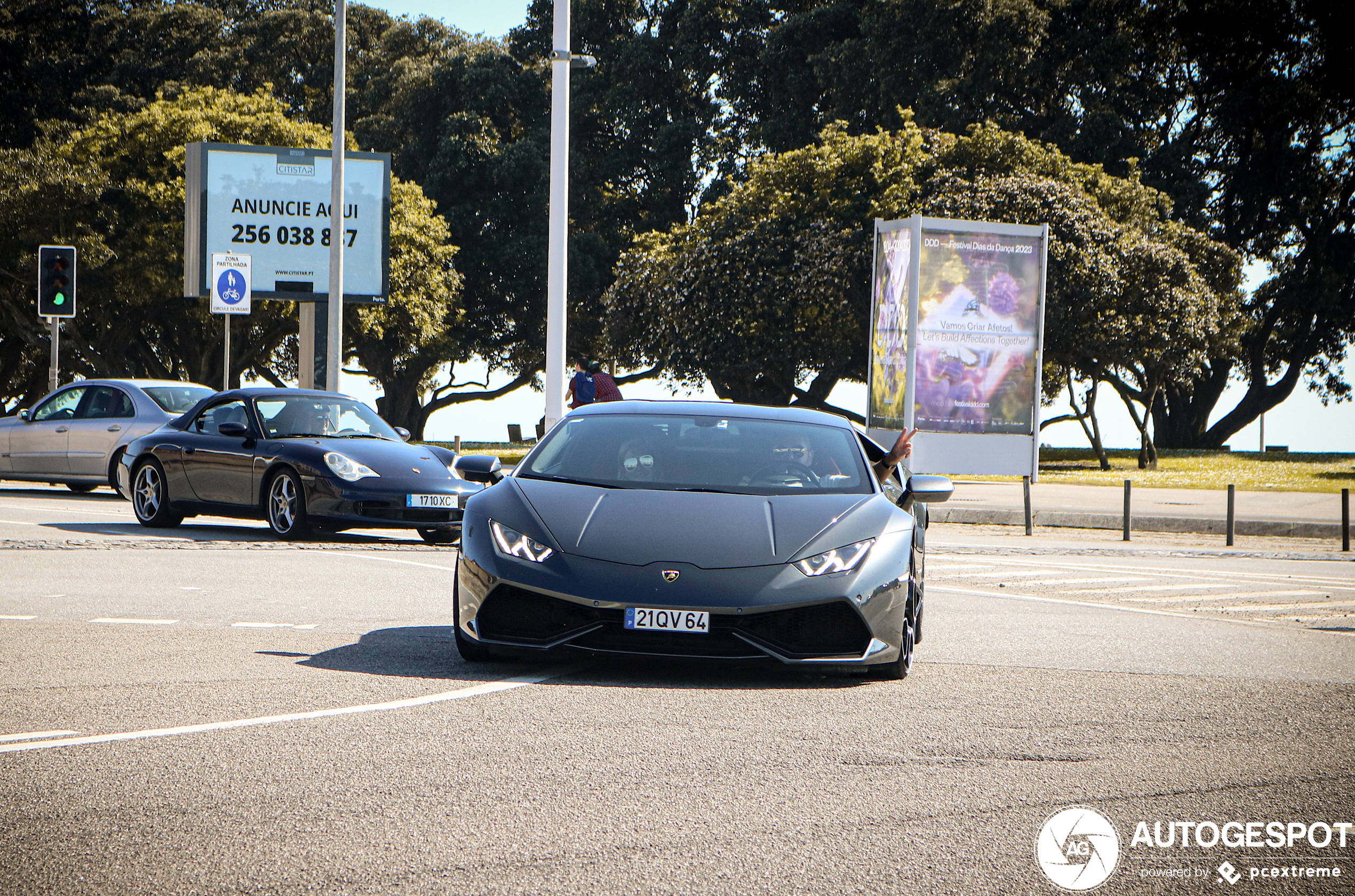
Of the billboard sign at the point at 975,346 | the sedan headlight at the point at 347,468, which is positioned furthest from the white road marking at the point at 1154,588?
the billboard sign at the point at 975,346

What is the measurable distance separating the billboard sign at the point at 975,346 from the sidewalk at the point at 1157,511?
948 mm

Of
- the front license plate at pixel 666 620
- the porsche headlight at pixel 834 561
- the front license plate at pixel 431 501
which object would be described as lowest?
the front license plate at pixel 431 501

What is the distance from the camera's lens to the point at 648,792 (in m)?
4.86

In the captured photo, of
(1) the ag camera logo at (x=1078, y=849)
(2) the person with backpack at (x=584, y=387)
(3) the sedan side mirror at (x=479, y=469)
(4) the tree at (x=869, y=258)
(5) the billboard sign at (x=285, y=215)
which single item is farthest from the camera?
(4) the tree at (x=869, y=258)

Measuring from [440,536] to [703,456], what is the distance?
307 inches

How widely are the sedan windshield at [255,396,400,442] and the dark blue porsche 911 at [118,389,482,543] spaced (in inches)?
0.4

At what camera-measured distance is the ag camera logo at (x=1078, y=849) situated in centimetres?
409

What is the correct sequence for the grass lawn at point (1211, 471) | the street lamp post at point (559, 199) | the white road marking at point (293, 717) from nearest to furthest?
the white road marking at point (293, 717), the street lamp post at point (559, 199), the grass lawn at point (1211, 471)

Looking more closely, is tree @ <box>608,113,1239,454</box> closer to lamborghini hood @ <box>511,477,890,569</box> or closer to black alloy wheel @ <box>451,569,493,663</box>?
lamborghini hood @ <box>511,477,890,569</box>

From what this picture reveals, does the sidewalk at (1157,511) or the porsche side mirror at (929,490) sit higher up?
the porsche side mirror at (929,490)

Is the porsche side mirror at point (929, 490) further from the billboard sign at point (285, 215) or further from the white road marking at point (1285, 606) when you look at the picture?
the billboard sign at point (285, 215)

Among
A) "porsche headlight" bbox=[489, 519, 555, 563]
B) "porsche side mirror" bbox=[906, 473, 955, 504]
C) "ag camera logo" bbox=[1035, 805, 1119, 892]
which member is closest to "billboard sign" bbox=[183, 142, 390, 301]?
"porsche side mirror" bbox=[906, 473, 955, 504]

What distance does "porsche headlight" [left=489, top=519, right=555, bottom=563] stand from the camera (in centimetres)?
684

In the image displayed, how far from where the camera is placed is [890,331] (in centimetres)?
2536
